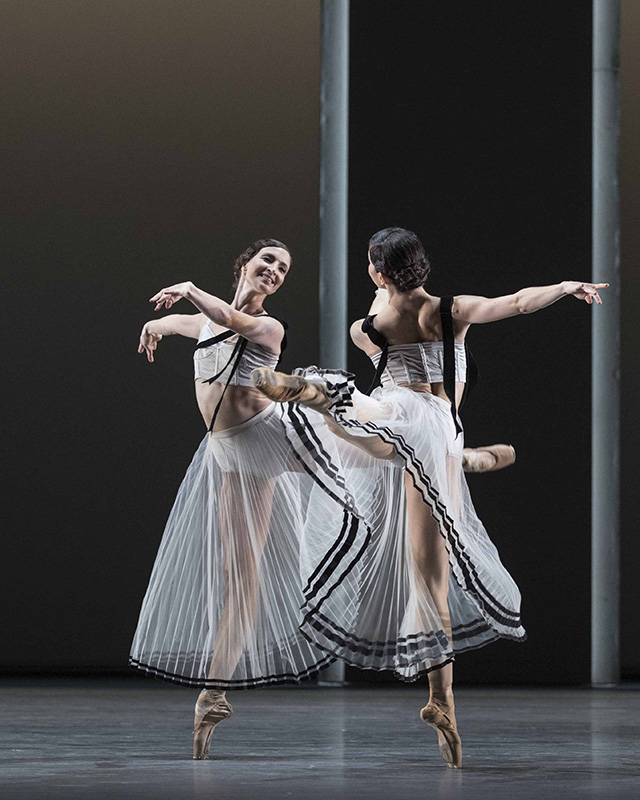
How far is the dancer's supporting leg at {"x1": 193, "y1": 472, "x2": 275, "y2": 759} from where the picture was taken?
10.6ft

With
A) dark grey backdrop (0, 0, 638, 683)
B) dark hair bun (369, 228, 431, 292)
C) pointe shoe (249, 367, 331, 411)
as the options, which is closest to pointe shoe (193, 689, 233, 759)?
pointe shoe (249, 367, 331, 411)

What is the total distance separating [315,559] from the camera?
3221 mm

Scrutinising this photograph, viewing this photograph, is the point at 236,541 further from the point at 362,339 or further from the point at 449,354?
the point at 449,354

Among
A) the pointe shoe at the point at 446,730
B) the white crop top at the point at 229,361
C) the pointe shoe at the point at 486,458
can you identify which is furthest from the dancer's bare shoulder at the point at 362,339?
the pointe shoe at the point at 446,730

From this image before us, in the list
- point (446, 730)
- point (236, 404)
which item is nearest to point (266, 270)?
point (236, 404)

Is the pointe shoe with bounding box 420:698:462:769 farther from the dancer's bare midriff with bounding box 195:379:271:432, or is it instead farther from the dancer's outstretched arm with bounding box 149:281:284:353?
the dancer's outstretched arm with bounding box 149:281:284:353

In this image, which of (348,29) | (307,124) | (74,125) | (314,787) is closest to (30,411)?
(74,125)

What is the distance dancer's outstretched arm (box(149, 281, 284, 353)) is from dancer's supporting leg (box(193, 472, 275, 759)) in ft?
1.30

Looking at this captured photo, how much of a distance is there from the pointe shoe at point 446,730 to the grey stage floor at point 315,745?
0.17 ft

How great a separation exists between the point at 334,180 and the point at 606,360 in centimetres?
150

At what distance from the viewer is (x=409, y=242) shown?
3283 mm

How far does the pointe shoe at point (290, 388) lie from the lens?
2.94 m

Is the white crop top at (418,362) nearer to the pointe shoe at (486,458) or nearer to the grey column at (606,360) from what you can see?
the pointe shoe at (486,458)

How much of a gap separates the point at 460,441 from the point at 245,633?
2.57ft
